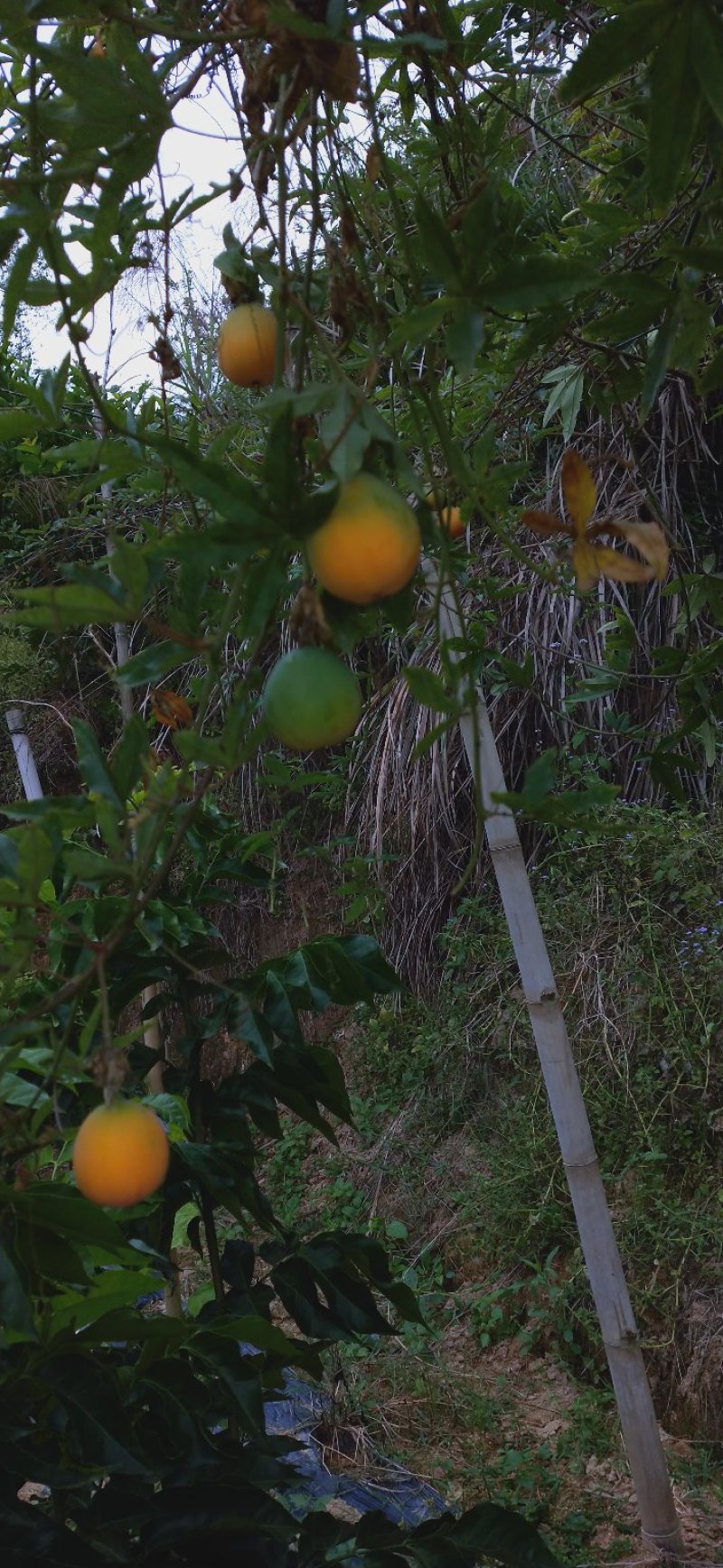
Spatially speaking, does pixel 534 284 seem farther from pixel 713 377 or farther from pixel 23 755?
pixel 23 755

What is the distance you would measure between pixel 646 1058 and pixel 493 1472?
84 cm

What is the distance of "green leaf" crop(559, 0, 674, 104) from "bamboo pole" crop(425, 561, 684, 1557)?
0.89 metres

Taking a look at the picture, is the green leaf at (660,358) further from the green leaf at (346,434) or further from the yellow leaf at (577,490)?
the green leaf at (346,434)

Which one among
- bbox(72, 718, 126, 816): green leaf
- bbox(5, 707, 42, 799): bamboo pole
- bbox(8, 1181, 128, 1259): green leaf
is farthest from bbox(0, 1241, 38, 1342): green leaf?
bbox(5, 707, 42, 799): bamboo pole

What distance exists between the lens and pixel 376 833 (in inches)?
120

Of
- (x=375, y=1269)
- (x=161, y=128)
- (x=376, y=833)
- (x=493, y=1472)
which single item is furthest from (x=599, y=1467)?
(x=161, y=128)

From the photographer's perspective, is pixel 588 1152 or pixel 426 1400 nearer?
pixel 588 1152

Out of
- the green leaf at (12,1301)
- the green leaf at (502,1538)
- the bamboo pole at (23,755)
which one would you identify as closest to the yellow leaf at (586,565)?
the green leaf at (12,1301)

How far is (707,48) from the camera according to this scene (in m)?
0.62

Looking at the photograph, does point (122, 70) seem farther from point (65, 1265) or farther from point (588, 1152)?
point (588, 1152)

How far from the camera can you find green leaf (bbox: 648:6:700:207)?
63cm

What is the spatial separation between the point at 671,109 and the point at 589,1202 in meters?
1.32

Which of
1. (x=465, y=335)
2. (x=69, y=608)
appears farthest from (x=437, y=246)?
(x=69, y=608)

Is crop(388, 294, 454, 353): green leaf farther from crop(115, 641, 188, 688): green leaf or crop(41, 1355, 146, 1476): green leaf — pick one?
crop(41, 1355, 146, 1476): green leaf
